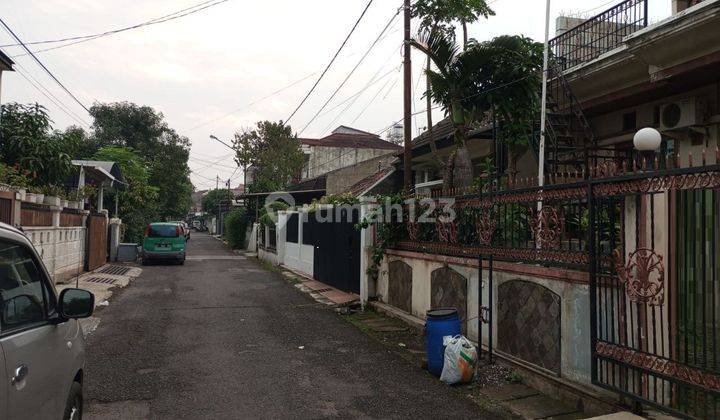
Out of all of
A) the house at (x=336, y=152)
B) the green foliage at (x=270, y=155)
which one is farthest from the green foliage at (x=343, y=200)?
the house at (x=336, y=152)

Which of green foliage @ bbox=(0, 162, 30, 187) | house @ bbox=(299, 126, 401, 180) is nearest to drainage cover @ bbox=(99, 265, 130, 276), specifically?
green foliage @ bbox=(0, 162, 30, 187)

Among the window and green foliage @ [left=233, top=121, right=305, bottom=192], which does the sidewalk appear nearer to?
the window

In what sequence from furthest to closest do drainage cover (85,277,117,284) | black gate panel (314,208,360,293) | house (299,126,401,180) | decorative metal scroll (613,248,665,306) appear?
house (299,126,401,180), drainage cover (85,277,117,284), black gate panel (314,208,360,293), decorative metal scroll (613,248,665,306)

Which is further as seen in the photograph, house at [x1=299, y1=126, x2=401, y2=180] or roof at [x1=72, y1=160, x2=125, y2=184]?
house at [x1=299, y1=126, x2=401, y2=180]

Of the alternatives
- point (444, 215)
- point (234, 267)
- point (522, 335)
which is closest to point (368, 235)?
point (444, 215)

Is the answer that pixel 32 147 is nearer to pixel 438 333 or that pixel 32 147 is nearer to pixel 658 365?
pixel 438 333

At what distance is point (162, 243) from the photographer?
819 inches

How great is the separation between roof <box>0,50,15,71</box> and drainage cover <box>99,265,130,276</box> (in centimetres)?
762

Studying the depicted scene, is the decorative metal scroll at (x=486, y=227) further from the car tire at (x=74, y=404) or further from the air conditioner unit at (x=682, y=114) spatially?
the car tire at (x=74, y=404)

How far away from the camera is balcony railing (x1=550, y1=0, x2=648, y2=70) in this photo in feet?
30.4

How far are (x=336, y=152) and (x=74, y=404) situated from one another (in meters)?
35.1

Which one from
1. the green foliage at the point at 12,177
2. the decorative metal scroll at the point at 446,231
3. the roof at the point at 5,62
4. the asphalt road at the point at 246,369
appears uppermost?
the roof at the point at 5,62

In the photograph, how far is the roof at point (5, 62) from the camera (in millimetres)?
10492

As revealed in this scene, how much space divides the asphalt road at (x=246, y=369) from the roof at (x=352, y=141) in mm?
28145
